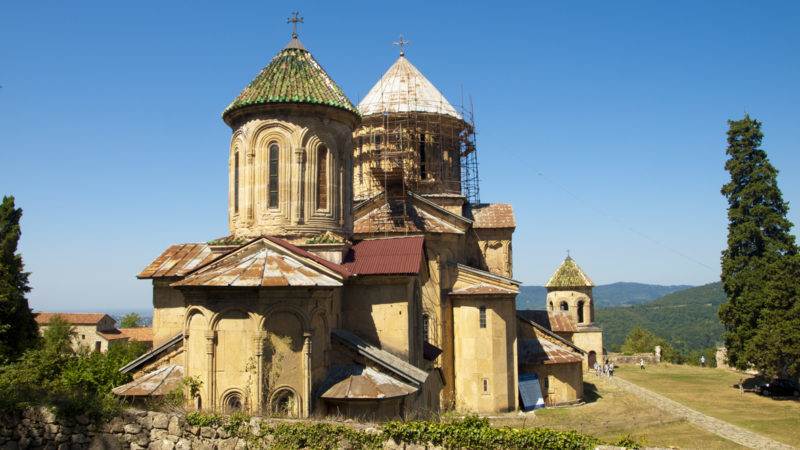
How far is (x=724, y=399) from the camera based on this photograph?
26.5m

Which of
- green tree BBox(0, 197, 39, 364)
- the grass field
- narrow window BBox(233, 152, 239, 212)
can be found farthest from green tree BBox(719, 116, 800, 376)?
green tree BBox(0, 197, 39, 364)

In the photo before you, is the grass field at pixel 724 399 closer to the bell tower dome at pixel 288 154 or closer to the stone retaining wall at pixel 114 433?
the bell tower dome at pixel 288 154

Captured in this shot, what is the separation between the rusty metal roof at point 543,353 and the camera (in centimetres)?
2260

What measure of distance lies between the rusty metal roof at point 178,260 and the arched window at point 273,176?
7.07 feet

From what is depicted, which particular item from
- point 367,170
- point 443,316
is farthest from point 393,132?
point 443,316

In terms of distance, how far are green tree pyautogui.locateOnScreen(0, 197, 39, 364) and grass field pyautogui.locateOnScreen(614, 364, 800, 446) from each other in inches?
984

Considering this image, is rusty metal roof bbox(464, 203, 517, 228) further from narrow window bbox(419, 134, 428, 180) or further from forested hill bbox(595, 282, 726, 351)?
forested hill bbox(595, 282, 726, 351)

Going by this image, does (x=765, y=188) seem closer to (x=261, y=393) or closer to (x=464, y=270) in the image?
(x=464, y=270)

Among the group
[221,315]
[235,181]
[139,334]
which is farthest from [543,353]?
[139,334]

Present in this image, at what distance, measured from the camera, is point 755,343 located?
2486 cm

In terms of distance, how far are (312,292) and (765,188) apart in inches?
940

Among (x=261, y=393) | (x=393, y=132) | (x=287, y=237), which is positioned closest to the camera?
(x=261, y=393)

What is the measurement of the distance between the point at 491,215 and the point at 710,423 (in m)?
11.1

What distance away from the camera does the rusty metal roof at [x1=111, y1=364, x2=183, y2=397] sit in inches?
479
